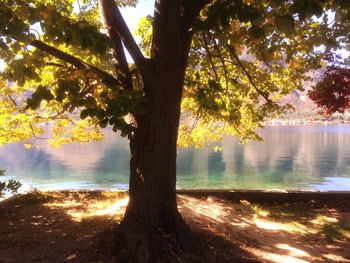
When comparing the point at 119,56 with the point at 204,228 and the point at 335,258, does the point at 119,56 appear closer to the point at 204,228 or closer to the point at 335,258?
the point at 204,228

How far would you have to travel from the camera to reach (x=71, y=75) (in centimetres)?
532

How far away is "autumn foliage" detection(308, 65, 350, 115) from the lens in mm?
8016

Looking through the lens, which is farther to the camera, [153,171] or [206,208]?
[206,208]

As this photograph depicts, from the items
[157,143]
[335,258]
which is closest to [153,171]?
[157,143]

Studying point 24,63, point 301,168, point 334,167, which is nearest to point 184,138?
point 24,63

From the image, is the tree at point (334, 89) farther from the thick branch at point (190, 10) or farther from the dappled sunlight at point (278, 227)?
the thick branch at point (190, 10)

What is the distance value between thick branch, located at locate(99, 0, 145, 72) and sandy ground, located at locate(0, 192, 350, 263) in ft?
10.4

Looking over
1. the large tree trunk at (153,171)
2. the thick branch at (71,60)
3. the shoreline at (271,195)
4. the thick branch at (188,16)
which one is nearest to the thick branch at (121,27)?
the large tree trunk at (153,171)

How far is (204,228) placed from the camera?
7.33 meters

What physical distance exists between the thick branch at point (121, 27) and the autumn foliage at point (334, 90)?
15.7 feet

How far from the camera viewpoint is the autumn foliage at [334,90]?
802 centimetres

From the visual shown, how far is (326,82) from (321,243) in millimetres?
3612

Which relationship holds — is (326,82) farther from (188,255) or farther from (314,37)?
(188,255)

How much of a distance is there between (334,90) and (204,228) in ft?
14.3
